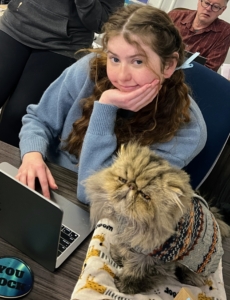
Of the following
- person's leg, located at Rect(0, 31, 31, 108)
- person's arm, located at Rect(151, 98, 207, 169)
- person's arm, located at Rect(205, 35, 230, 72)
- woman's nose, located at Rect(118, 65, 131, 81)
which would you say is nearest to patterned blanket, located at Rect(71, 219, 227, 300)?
person's arm, located at Rect(151, 98, 207, 169)

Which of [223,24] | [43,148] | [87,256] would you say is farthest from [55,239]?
[223,24]

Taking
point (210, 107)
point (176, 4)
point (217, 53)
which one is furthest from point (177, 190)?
point (176, 4)

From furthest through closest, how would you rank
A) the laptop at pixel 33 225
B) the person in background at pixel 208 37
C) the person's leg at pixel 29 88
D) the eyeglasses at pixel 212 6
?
1. the person in background at pixel 208 37
2. the eyeglasses at pixel 212 6
3. the person's leg at pixel 29 88
4. the laptop at pixel 33 225

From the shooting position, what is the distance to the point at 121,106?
3.25 feet

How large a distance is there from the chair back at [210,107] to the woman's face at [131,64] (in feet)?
0.77

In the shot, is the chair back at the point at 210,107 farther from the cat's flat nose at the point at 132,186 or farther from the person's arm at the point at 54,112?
the cat's flat nose at the point at 132,186

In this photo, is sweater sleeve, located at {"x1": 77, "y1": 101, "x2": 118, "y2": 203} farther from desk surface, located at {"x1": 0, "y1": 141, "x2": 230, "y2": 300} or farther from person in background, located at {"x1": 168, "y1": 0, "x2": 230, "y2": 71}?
person in background, located at {"x1": 168, "y1": 0, "x2": 230, "y2": 71}

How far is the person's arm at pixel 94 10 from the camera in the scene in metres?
1.55

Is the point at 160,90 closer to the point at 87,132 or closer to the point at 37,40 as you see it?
the point at 87,132

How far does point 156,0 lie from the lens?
3.56 m

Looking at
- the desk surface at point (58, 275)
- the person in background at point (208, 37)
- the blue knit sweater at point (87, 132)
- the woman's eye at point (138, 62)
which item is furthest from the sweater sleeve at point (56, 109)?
the person in background at point (208, 37)

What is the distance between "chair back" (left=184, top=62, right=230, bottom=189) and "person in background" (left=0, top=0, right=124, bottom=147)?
0.72 metres

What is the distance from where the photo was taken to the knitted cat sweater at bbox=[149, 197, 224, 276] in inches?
27.9

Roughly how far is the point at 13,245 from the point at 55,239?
0.16 meters
